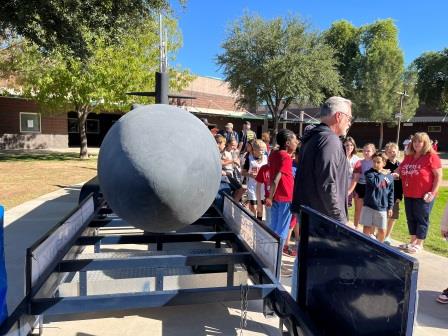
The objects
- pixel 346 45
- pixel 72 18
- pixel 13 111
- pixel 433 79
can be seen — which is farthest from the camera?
pixel 346 45

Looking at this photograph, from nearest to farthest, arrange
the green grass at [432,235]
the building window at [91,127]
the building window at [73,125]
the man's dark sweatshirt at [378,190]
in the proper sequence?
the man's dark sweatshirt at [378,190] → the green grass at [432,235] → the building window at [73,125] → the building window at [91,127]

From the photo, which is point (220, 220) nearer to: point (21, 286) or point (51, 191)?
point (21, 286)

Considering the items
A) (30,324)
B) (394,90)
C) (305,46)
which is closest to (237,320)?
(30,324)

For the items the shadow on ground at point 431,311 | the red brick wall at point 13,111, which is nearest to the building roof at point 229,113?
the red brick wall at point 13,111

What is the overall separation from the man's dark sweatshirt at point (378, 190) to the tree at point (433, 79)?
39513 millimetres

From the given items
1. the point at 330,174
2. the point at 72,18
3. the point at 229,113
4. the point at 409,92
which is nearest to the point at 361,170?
the point at 330,174

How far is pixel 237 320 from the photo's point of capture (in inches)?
148

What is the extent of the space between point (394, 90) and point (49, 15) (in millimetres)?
35783

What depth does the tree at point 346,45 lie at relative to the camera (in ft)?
133

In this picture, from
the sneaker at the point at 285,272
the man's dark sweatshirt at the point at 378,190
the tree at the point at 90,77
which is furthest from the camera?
the tree at the point at 90,77

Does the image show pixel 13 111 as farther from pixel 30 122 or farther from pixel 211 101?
pixel 211 101

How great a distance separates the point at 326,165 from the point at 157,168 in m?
1.66

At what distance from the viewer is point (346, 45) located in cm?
4272

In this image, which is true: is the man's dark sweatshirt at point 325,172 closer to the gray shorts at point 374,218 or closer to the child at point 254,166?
the gray shorts at point 374,218
